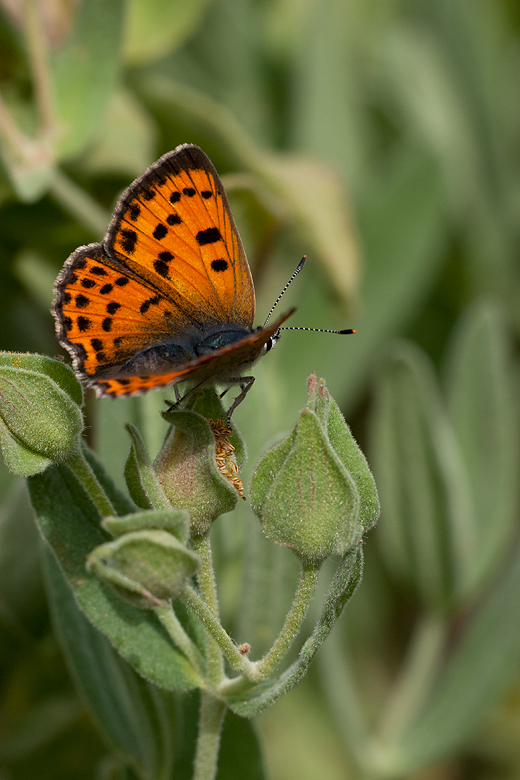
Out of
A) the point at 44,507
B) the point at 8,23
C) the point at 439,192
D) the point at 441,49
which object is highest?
the point at 441,49

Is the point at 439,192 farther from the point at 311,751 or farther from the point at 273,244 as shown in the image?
the point at 311,751

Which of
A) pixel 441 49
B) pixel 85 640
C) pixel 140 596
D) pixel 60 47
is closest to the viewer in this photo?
pixel 140 596

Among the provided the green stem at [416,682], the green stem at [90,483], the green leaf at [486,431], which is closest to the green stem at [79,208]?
the green stem at [90,483]

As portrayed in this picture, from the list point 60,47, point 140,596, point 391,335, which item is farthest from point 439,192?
point 140,596

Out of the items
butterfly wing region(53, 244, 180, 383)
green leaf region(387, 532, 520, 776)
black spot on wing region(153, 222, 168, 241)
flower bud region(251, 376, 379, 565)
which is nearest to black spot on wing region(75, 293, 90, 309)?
butterfly wing region(53, 244, 180, 383)

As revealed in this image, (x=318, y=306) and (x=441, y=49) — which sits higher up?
(x=441, y=49)

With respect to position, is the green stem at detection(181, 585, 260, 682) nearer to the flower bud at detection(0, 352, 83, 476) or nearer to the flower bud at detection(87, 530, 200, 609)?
the flower bud at detection(87, 530, 200, 609)
